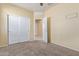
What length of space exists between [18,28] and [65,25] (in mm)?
3372

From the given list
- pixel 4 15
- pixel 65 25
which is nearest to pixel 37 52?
pixel 65 25

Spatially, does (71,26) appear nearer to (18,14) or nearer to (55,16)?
(55,16)

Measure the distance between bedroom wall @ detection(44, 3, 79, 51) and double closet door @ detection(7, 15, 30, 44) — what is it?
1995 millimetres

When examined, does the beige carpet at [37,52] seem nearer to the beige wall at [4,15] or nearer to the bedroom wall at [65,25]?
the bedroom wall at [65,25]

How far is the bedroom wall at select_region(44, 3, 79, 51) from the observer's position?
179 inches

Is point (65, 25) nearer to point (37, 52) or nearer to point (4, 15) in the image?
point (37, 52)

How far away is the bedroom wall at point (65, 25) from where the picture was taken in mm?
4551

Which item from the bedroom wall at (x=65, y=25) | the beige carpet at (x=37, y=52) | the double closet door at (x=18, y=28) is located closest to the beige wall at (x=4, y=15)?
the double closet door at (x=18, y=28)

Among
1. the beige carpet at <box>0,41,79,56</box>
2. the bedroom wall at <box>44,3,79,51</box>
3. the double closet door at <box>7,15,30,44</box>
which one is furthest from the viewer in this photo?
the double closet door at <box>7,15,30,44</box>

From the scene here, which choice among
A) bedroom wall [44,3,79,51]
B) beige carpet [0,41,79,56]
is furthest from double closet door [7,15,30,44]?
bedroom wall [44,3,79,51]

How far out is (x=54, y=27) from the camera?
6.54 metres

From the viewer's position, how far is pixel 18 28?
710 cm

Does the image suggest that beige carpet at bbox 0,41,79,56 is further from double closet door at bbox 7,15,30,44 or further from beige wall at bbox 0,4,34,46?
double closet door at bbox 7,15,30,44

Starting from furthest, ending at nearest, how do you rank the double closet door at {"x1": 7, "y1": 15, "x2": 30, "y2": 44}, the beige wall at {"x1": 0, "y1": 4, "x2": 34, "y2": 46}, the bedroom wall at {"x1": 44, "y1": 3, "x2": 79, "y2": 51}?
the double closet door at {"x1": 7, "y1": 15, "x2": 30, "y2": 44} → the beige wall at {"x1": 0, "y1": 4, "x2": 34, "y2": 46} → the bedroom wall at {"x1": 44, "y1": 3, "x2": 79, "y2": 51}
